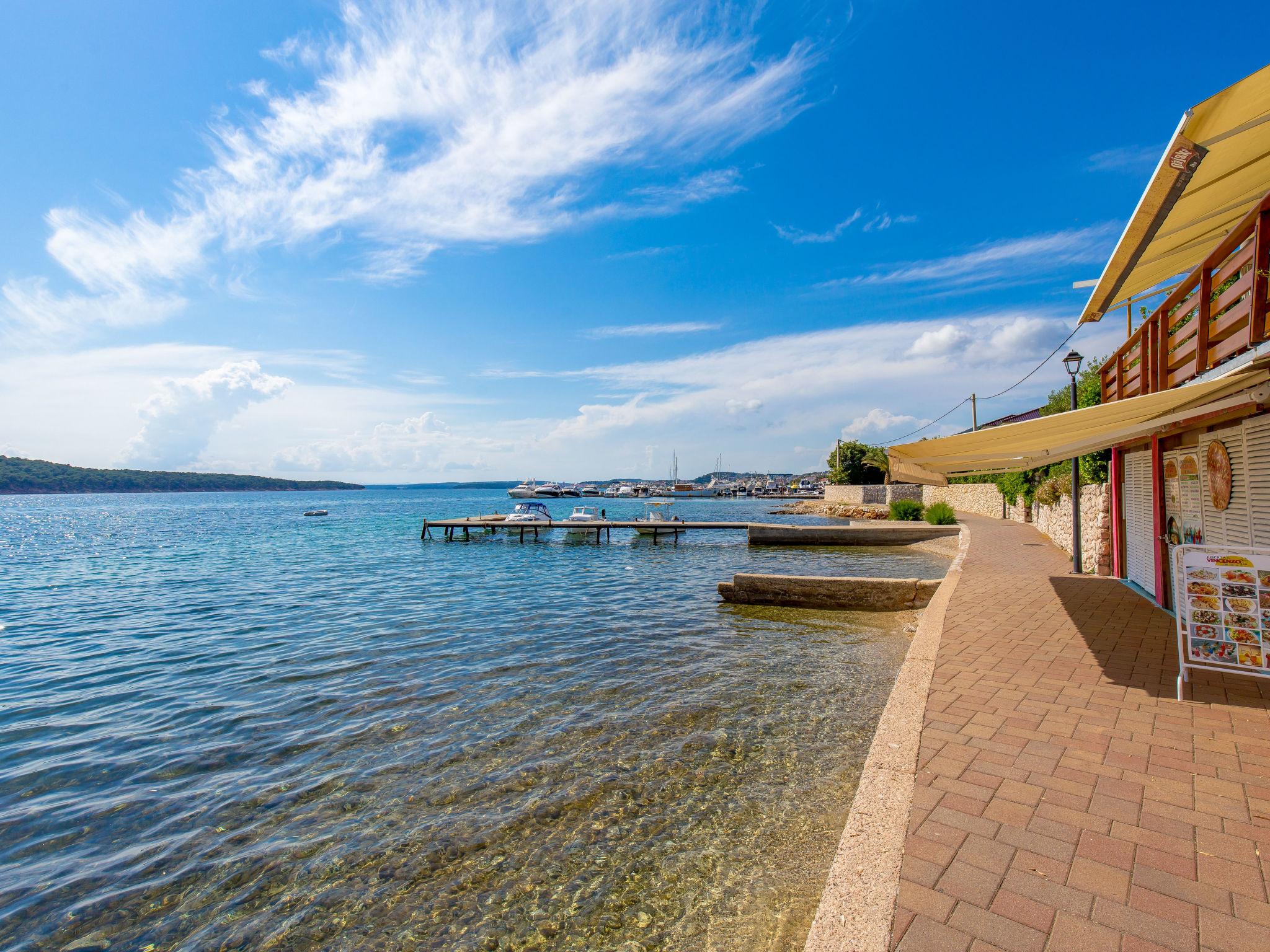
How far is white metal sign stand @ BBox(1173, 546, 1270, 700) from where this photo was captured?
15.2ft

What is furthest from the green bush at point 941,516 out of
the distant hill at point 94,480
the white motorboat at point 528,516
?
the distant hill at point 94,480

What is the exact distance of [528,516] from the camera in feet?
115

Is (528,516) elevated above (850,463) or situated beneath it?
situated beneath

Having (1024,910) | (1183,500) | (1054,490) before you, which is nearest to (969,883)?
(1024,910)

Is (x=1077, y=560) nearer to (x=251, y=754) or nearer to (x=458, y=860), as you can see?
(x=458, y=860)

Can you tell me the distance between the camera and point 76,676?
909 centimetres

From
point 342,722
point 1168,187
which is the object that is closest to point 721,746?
point 342,722

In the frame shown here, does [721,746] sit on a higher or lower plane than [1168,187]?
lower

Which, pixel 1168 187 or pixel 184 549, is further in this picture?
pixel 184 549

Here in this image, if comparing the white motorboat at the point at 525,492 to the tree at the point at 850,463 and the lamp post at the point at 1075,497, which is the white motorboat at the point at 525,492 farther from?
the lamp post at the point at 1075,497

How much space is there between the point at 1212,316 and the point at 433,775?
27.6 feet

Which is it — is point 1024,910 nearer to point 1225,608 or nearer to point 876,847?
point 876,847

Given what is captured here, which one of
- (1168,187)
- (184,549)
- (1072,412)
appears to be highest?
(1168,187)

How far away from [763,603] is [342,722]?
8.71m
